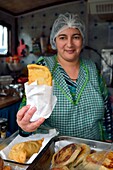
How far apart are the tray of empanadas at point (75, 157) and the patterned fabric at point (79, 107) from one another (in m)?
0.30

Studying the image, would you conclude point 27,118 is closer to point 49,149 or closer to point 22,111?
point 22,111

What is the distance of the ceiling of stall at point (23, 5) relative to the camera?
2.42 m

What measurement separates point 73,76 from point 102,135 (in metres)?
0.35

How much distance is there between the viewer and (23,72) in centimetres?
290

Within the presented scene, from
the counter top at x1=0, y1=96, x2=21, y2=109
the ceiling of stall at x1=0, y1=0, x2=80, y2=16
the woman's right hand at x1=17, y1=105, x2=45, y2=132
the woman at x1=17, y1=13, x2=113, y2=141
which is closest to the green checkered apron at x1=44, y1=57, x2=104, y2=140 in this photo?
the woman at x1=17, y1=13, x2=113, y2=141

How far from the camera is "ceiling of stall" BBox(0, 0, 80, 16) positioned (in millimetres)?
2420

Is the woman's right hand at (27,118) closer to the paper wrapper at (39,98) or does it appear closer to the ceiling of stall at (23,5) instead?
the paper wrapper at (39,98)

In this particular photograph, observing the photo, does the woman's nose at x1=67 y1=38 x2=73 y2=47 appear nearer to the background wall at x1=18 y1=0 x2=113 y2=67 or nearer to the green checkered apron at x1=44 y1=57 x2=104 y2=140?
the green checkered apron at x1=44 y1=57 x2=104 y2=140

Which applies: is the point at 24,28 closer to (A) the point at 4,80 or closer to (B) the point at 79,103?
(A) the point at 4,80

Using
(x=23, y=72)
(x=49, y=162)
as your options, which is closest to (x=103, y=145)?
(x=49, y=162)

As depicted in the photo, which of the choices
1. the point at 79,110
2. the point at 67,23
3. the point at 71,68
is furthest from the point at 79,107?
the point at 67,23

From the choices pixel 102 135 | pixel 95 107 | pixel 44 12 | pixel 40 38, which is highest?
pixel 44 12

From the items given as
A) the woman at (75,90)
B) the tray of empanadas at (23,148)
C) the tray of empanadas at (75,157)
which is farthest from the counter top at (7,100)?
the tray of empanadas at (75,157)

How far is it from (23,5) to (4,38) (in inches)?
20.9
